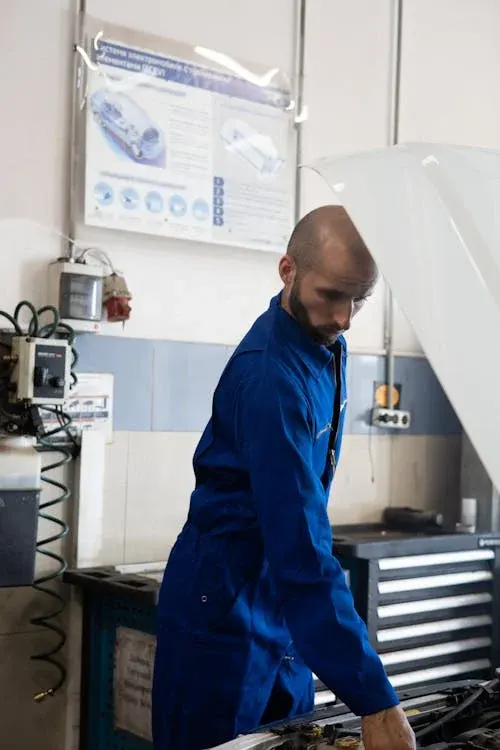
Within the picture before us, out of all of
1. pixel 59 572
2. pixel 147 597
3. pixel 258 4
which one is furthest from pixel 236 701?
pixel 258 4

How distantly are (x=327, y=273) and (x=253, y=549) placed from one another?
47 cm

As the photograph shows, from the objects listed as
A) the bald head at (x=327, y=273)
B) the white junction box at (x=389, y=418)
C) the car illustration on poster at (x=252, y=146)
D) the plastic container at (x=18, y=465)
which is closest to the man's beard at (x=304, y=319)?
the bald head at (x=327, y=273)

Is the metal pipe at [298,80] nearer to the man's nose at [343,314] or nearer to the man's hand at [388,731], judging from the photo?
the man's nose at [343,314]

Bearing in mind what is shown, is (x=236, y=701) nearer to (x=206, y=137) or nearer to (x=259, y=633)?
(x=259, y=633)

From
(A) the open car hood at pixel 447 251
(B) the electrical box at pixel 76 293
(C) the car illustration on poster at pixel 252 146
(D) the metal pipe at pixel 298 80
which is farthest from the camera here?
(D) the metal pipe at pixel 298 80

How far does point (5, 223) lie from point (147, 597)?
103 cm

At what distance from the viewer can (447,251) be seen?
99 centimetres

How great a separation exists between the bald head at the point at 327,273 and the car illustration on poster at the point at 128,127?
1.25 meters

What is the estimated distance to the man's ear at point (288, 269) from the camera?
1.54 metres

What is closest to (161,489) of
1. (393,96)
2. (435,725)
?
(435,725)

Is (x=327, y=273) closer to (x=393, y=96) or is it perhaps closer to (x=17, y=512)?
(x=17, y=512)

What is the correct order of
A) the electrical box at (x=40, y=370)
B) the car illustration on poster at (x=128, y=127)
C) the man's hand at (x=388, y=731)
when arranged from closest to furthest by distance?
the man's hand at (x=388, y=731) → the electrical box at (x=40, y=370) → the car illustration on poster at (x=128, y=127)

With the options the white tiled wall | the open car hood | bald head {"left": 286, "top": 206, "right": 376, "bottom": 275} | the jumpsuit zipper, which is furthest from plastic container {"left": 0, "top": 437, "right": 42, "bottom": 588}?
the open car hood

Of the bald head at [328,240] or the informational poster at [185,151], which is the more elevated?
the informational poster at [185,151]
